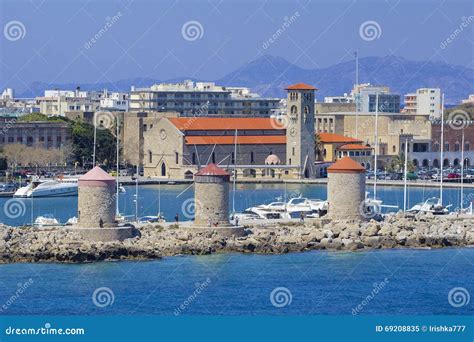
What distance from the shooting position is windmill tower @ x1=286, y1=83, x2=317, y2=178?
5997cm

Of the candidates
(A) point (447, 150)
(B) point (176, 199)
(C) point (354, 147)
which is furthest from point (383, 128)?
(B) point (176, 199)

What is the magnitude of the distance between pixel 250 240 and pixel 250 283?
447cm

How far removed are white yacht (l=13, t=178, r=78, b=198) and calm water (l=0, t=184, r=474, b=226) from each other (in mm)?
765

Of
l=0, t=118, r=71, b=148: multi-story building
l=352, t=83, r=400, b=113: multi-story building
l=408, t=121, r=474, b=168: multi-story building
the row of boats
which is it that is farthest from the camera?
l=352, t=83, r=400, b=113: multi-story building

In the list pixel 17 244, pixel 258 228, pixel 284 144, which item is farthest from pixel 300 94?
pixel 17 244

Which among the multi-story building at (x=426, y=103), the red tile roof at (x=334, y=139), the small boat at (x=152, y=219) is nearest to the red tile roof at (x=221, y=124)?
the red tile roof at (x=334, y=139)

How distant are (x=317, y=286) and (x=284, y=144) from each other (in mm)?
32760

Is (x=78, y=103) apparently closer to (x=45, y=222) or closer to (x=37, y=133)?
(x=37, y=133)

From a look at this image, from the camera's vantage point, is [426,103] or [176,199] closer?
[176,199]

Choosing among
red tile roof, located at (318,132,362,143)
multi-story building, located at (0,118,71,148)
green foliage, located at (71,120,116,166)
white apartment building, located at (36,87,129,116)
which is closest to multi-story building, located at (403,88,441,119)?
white apartment building, located at (36,87,129,116)

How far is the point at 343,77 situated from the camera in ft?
446

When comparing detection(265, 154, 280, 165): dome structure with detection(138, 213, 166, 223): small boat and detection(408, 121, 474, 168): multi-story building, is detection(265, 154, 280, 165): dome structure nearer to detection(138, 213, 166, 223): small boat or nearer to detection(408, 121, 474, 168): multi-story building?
detection(408, 121, 474, 168): multi-story building

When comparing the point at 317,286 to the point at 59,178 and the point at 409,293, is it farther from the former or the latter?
the point at 59,178

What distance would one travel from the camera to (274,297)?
91.2ft
